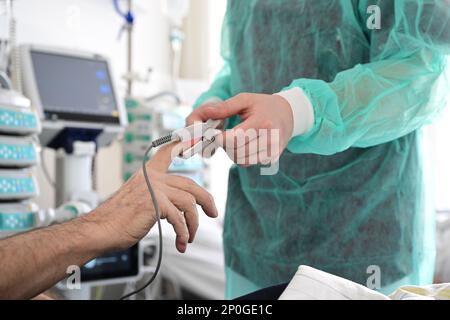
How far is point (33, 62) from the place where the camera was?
1.97m

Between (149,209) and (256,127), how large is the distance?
220 millimetres

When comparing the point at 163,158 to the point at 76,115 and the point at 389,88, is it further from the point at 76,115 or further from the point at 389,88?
the point at 76,115

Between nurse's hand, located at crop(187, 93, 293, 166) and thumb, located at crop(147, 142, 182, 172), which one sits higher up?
nurse's hand, located at crop(187, 93, 293, 166)

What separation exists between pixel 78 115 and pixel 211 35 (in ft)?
6.88

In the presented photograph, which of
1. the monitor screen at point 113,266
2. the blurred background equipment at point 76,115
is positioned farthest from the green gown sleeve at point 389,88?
the blurred background equipment at point 76,115

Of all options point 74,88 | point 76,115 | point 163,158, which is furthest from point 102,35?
point 163,158

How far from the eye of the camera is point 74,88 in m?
2.07

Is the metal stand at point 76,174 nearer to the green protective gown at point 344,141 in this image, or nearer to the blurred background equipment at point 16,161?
the blurred background equipment at point 16,161

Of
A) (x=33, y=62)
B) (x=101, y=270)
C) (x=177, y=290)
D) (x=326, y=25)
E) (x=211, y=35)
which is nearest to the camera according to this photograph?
(x=326, y=25)

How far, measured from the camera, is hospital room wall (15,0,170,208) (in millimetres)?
2607

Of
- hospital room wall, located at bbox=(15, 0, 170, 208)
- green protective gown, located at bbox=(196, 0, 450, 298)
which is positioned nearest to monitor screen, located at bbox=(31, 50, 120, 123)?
hospital room wall, located at bbox=(15, 0, 170, 208)

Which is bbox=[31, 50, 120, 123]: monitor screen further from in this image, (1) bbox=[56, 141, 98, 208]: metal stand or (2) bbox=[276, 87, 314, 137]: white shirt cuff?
(2) bbox=[276, 87, 314, 137]: white shirt cuff
